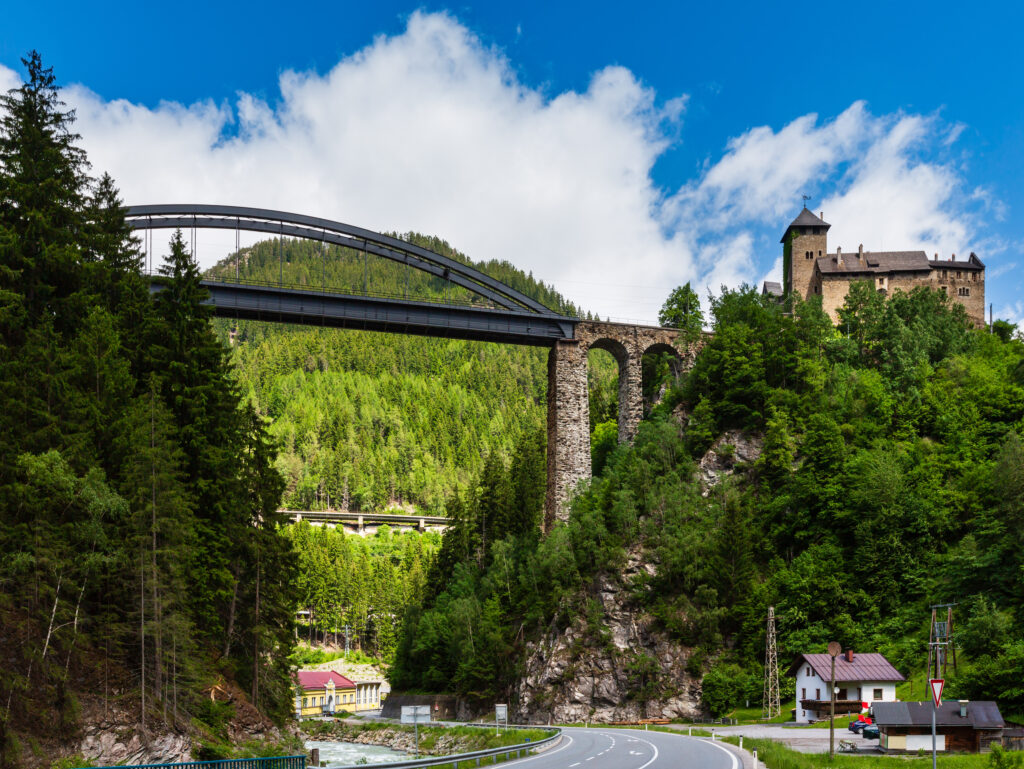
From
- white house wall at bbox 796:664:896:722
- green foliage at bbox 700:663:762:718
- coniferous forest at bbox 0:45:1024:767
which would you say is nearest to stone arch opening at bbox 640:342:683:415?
coniferous forest at bbox 0:45:1024:767

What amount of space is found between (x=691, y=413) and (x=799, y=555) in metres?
17.7

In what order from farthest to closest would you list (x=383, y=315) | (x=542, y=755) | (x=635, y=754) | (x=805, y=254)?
(x=805, y=254) < (x=383, y=315) < (x=542, y=755) < (x=635, y=754)

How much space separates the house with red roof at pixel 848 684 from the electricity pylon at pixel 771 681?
2126 millimetres

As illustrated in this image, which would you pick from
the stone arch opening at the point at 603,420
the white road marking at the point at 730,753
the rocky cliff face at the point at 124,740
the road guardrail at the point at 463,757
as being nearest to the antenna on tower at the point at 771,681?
the white road marking at the point at 730,753

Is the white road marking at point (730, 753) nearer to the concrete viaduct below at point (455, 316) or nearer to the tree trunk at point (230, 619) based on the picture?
the tree trunk at point (230, 619)

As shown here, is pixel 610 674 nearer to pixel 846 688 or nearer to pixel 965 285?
pixel 846 688

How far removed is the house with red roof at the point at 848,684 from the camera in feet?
168

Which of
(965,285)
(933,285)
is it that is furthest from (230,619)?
(965,285)

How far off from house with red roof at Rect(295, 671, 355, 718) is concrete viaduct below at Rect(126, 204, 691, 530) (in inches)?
2251

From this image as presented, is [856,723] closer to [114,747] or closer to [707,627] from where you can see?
[707,627]

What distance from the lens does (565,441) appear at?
7169 centimetres

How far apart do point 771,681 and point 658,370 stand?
36.9 meters

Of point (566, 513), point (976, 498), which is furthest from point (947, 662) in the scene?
point (566, 513)

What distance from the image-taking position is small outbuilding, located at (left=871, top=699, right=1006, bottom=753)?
113 ft
